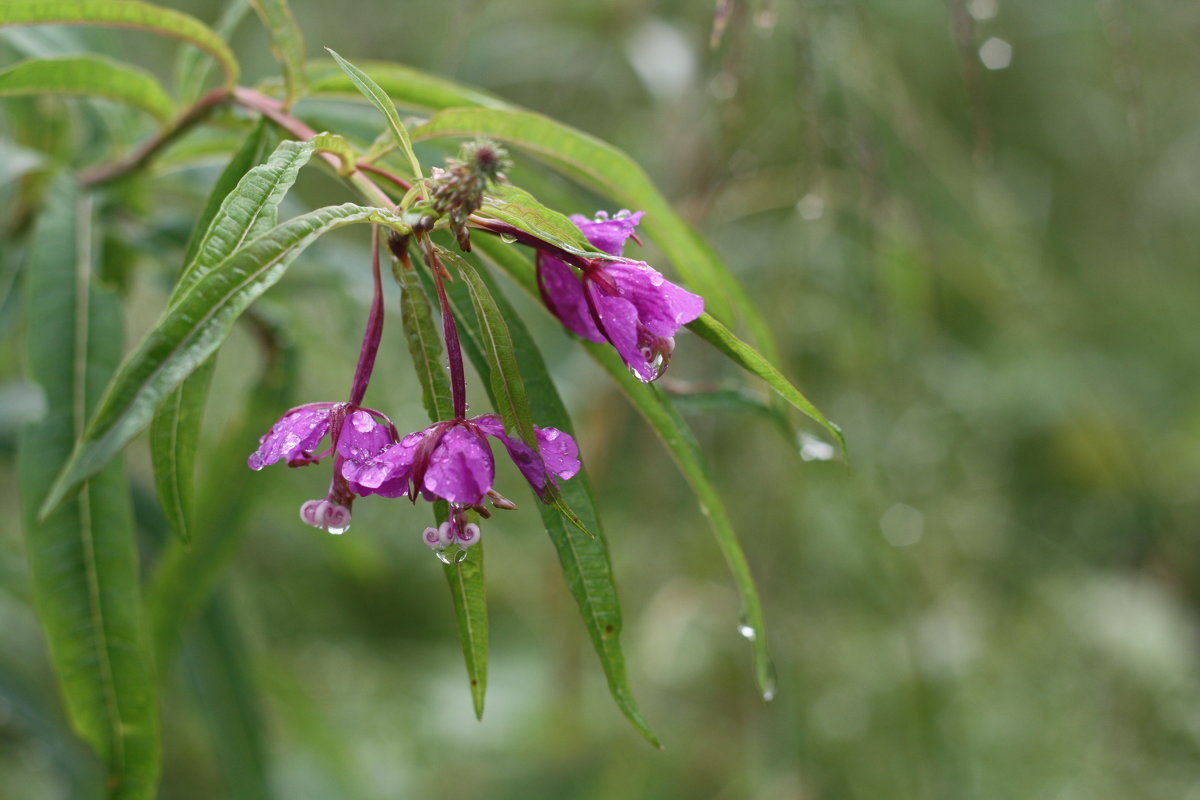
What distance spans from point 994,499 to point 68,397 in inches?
94.6

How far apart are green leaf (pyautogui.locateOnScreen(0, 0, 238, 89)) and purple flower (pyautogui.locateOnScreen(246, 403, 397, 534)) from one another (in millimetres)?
414

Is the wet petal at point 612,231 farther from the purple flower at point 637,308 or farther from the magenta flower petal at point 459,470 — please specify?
the magenta flower petal at point 459,470

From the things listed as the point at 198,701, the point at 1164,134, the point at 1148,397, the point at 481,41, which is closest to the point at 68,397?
the point at 198,701

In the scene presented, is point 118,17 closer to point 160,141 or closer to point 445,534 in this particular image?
point 160,141

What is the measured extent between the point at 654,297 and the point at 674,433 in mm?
144

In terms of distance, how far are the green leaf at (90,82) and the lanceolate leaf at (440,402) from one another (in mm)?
449

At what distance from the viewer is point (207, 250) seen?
0.54 meters

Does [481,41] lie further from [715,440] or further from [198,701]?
[198,701]

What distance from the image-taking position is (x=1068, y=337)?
281 centimetres

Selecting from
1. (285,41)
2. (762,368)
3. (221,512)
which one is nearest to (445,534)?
(762,368)

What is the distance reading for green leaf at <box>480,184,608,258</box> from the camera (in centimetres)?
57

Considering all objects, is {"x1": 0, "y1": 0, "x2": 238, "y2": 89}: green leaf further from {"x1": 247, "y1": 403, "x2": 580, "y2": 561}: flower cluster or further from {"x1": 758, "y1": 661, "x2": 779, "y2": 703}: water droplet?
{"x1": 758, "y1": 661, "x2": 779, "y2": 703}: water droplet

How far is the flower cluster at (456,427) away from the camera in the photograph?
1.78ft

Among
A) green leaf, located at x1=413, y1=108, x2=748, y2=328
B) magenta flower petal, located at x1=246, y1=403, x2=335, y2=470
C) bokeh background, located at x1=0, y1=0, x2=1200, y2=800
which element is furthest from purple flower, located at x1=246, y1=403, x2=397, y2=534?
bokeh background, located at x1=0, y1=0, x2=1200, y2=800
